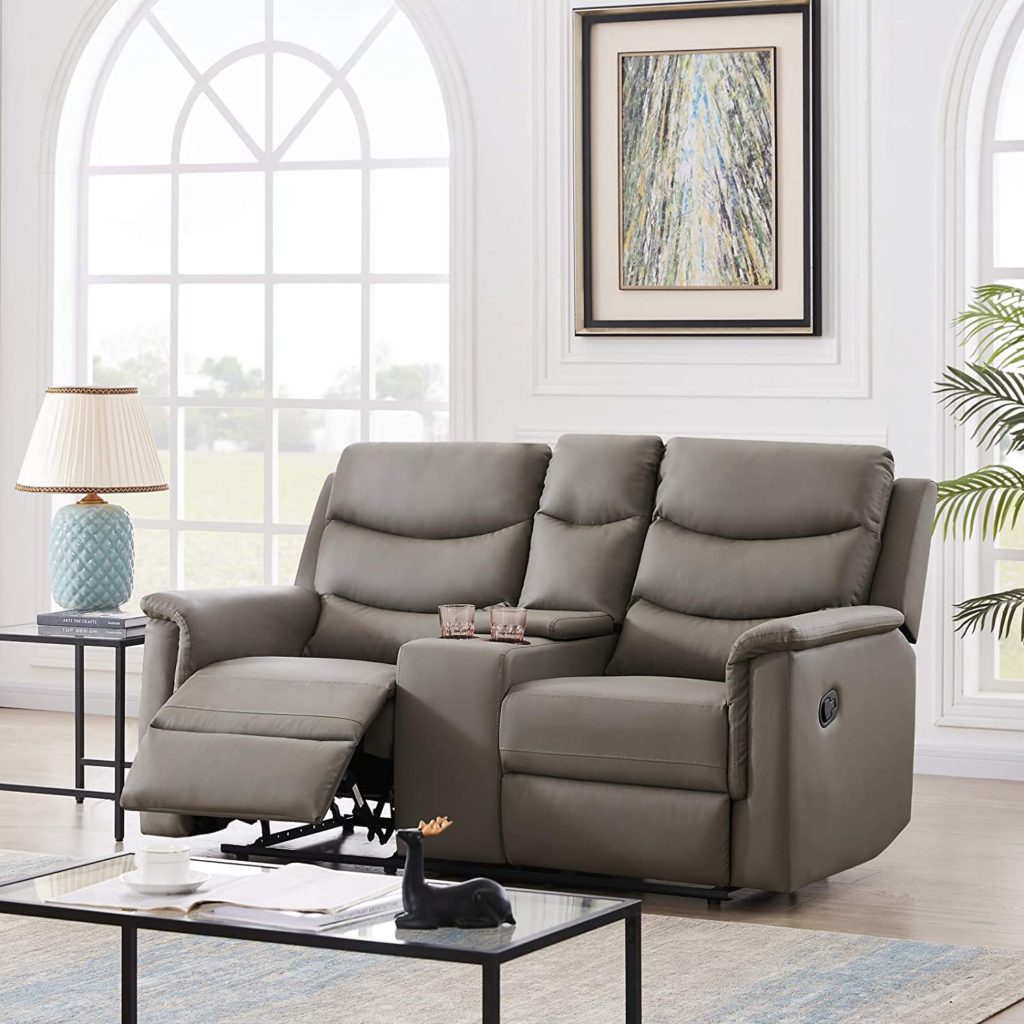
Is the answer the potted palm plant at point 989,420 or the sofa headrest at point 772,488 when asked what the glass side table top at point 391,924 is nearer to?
the sofa headrest at point 772,488

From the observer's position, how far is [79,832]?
4410 millimetres

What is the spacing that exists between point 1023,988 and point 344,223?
12.1 feet

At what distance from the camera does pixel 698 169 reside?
5.37 meters

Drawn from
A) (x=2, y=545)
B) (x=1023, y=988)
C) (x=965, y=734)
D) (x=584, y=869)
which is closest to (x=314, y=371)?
(x=2, y=545)

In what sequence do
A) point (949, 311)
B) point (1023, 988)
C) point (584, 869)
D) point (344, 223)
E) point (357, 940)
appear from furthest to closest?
point (344, 223), point (949, 311), point (584, 869), point (1023, 988), point (357, 940)

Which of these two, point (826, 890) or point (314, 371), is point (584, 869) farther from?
point (314, 371)

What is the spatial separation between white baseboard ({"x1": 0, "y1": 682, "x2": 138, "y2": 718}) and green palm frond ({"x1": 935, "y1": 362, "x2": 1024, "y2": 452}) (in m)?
2.77

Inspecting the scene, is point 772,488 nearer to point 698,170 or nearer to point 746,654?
point 746,654

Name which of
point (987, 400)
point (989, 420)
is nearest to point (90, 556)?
point (987, 400)

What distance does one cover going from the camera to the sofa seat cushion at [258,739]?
3.78m

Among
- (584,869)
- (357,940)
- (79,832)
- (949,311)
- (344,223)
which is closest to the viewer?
(357,940)

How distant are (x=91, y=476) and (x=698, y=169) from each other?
1.94 metres

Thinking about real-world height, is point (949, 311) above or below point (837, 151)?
below

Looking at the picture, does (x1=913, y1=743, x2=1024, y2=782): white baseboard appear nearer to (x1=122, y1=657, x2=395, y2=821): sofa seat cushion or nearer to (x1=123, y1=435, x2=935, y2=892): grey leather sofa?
(x1=123, y1=435, x2=935, y2=892): grey leather sofa
